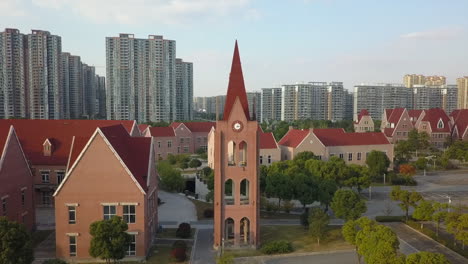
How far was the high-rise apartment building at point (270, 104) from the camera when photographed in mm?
166250

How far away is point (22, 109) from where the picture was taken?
105 metres

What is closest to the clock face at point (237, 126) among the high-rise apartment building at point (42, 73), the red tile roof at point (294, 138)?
the red tile roof at point (294, 138)

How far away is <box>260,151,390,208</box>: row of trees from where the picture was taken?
3922cm

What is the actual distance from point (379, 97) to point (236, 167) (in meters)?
138

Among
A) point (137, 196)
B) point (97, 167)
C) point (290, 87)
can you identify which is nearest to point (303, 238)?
point (137, 196)

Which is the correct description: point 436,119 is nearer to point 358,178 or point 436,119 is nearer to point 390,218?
point 358,178

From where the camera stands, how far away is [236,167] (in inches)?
1221

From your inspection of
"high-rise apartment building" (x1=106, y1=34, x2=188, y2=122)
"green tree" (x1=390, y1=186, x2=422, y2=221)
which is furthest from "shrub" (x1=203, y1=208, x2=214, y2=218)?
"high-rise apartment building" (x1=106, y1=34, x2=188, y2=122)

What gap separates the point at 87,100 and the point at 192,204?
115927mm

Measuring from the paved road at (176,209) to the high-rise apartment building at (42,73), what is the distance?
73.3m

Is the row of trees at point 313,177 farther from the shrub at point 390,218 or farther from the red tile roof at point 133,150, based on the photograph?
the red tile roof at point 133,150

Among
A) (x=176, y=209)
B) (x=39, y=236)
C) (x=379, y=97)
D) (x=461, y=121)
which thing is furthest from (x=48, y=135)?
(x=379, y=97)

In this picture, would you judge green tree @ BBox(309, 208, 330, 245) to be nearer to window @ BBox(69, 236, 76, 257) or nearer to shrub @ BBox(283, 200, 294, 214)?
shrub @ BBox(283, 200, 294, 214)

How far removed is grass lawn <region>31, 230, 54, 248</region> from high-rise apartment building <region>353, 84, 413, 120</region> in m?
137
